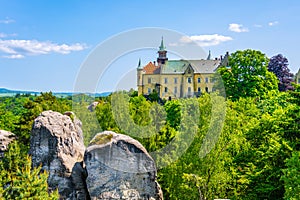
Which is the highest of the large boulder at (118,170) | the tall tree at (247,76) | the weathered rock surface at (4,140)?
the tall tree at (247,76)

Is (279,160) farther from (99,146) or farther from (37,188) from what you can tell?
(37,188)

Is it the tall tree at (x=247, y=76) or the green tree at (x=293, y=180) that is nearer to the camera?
the green tree at (x=293, y=180)

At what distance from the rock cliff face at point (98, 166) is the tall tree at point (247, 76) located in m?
21.3

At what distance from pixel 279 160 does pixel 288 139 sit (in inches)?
43.6

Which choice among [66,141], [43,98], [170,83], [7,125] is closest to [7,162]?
[66,141]

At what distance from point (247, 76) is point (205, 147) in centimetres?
1932

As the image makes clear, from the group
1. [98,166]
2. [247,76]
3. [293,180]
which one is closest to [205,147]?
[98,166]

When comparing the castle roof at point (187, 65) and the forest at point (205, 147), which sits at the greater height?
the castle roof at point (187, 65)

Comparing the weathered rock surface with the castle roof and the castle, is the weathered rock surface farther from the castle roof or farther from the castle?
the castle roof

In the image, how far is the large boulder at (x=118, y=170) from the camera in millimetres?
15727

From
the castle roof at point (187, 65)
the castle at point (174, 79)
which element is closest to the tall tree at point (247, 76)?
the castle at point (174, 79)

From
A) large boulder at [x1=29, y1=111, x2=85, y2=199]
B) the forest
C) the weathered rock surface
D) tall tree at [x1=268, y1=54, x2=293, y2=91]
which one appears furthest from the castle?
large boulder at [x1=29, y1=111, x2=85, y2=199]

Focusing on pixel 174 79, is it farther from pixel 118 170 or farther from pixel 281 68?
pixel 118 170

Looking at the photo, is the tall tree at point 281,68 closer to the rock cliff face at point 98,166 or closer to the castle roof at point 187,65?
the castle roof at point 187,65
